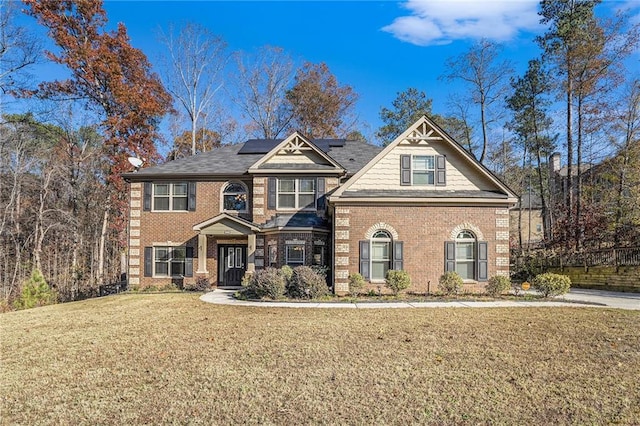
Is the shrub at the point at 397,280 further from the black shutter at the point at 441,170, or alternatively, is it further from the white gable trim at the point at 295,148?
the white gable trim at the point at 295,148

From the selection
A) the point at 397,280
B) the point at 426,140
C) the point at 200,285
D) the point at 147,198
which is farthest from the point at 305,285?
the point at 147,198

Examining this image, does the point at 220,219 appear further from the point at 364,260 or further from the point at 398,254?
the point at 398,254

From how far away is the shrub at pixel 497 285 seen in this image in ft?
45.6

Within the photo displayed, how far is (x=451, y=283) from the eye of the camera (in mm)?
14156

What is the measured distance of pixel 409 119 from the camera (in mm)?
37125

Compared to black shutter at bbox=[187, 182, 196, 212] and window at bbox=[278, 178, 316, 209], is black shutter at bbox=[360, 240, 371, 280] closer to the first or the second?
window at bbox=[278, 178, 316, 209]

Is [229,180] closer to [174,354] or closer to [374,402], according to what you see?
[174,354]

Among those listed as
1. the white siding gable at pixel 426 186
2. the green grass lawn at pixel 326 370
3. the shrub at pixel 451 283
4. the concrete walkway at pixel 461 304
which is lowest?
the concrete walkway at pixel 461 304

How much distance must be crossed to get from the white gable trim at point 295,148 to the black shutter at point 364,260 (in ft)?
15.4

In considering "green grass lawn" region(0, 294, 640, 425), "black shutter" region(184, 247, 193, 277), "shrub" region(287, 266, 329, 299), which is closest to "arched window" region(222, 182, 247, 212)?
"black shutter" region(184, 247, 193, 277)

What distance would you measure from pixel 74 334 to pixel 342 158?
49.2 feet

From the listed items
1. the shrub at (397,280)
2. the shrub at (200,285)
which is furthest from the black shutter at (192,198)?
the shrub at (397,280)

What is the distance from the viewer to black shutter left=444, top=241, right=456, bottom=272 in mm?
15055

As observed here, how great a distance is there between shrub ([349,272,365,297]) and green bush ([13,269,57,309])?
13.4m
